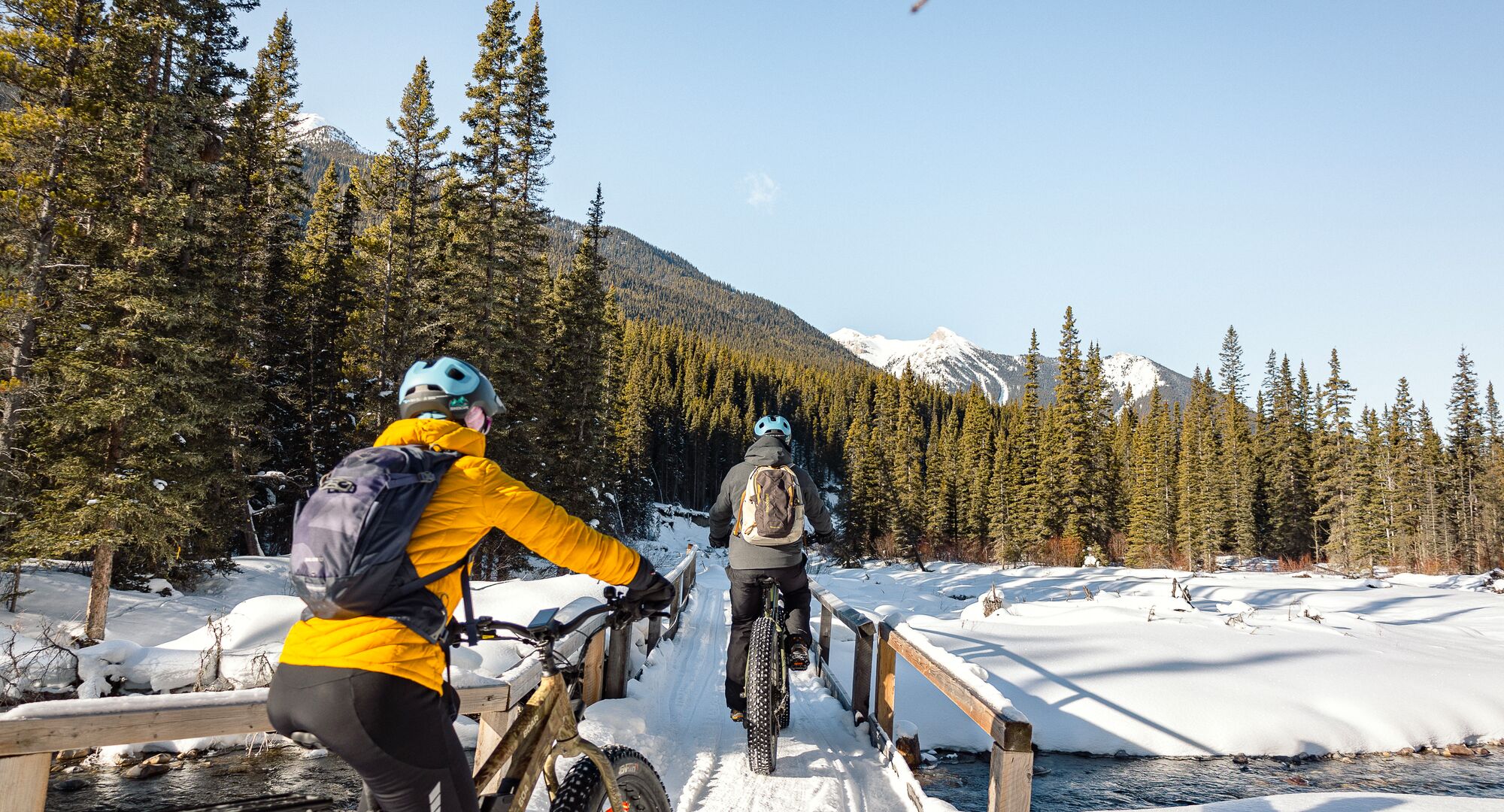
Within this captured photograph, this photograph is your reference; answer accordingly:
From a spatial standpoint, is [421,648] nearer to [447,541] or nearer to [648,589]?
[447,541]

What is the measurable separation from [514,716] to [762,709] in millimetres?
1743

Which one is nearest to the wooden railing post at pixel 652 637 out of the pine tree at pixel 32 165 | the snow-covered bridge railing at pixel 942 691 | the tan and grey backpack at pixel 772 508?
the snow-covered bridge railing at pixel 942 691

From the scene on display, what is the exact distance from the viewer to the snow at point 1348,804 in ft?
17.0

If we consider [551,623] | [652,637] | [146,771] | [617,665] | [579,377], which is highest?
[579,377]

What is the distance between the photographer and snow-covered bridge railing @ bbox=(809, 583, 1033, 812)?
3.68 meters

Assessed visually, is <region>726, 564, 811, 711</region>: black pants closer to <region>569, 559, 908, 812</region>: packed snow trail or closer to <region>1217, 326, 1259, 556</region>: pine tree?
<region>569, 559, 908, 812</region>: packed snow trail

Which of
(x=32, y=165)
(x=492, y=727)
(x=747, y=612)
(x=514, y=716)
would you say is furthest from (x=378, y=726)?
(x=32, y=165)

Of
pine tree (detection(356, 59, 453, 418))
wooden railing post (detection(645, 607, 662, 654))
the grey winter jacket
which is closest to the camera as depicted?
the grey winter jacket

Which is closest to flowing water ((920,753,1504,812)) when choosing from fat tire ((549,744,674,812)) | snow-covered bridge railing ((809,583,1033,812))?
snow-covered bridge railing ((809,583,1033,812))

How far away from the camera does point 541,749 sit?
274 centimetres

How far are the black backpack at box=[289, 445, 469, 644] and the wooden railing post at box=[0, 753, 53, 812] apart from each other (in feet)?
5.03

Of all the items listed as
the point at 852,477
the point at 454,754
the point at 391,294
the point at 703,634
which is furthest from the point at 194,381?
the point at 852,477

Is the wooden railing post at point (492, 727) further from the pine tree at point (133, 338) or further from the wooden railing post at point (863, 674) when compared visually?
the pine tree at point (133, 338)

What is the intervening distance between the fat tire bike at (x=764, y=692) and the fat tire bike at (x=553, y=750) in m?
2.13
